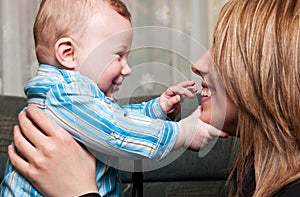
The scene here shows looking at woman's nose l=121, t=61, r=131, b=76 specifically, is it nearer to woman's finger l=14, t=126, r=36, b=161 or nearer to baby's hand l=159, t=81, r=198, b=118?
baby's hand l=159, t=81, r=198, b=118

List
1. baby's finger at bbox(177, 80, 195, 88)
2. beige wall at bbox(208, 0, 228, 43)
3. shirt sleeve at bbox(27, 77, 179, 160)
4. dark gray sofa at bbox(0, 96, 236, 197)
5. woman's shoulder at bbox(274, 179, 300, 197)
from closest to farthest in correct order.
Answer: woman's shoulder at bbox(274, 179, 300, 197), shirt sleeve at bbox(27, 77, 179, 160), baby's finger at bbox(177, 80, 195, 88), dark gray sofa at bbox(0, 96, 236, 197), beige wall at bbox(208, 0, 228, 43)

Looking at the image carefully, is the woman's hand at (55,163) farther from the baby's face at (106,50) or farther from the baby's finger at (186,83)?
the baby's finger at (186,83)

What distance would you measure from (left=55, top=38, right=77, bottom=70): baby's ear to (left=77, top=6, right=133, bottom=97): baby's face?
0.05 ft

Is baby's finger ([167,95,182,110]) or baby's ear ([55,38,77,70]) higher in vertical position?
baby's ear ([55,38,77,70])

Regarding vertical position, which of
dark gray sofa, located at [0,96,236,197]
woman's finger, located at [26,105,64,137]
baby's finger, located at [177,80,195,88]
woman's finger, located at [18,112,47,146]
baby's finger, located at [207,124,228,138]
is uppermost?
baby's finger, located at [177,80,195,88]

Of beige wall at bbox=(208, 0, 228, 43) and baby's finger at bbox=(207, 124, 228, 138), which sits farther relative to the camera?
beige wall at bbox=(208, 0, 228, 43)

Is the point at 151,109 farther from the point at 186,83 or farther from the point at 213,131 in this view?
the point at 213,131

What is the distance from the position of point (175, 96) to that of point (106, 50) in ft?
0.68

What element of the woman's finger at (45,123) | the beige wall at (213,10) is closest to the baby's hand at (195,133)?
the woman's finger at (45,123)

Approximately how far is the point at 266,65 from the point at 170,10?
1.40 meters

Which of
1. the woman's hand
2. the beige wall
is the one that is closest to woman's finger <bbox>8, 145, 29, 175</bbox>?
the woman's hand

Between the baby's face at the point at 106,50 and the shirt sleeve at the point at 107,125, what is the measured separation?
0.16ft

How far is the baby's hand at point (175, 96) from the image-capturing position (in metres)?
1.18

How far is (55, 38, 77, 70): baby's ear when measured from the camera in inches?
43.8
